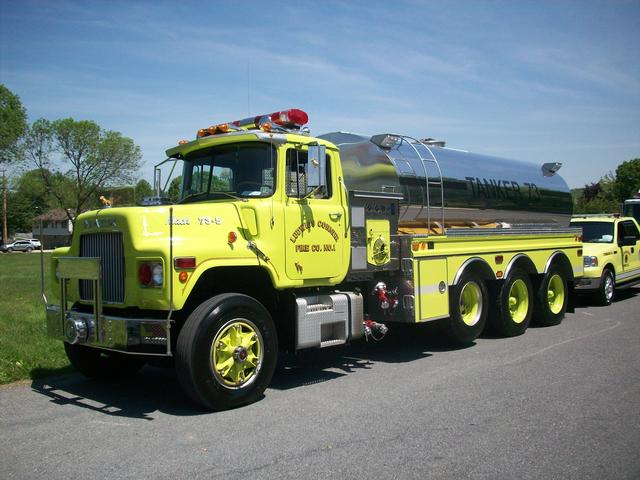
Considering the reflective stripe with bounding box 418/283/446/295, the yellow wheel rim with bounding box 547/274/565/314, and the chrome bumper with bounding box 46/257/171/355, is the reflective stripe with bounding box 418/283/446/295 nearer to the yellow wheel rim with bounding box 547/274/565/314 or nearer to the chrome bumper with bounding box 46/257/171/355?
the chrome bumper with bounding box 46/257/171/355

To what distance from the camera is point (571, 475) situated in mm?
4234

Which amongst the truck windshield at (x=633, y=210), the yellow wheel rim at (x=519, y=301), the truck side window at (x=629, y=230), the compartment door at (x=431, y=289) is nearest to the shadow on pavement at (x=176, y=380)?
the compartment door at (x=431, y=289)

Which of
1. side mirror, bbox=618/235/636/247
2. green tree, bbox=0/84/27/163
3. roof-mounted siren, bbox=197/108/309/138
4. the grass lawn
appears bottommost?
the grass lawn

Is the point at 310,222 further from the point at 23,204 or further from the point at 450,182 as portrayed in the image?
the point at 23,204

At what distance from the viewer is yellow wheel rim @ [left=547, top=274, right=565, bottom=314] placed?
1142cm

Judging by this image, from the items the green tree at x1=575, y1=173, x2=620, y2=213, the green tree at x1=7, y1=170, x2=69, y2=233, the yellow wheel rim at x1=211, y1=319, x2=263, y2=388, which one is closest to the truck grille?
the yellow wheel rim at x1=211, y1=319, x2=263, y2=388

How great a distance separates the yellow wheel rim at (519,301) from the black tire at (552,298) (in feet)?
1.54

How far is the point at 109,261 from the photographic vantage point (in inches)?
242

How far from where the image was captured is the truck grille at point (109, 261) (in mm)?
6000

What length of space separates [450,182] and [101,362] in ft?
17.9

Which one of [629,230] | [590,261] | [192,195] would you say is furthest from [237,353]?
[629,230]

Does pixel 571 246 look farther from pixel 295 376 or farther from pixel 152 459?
pixel 152 459

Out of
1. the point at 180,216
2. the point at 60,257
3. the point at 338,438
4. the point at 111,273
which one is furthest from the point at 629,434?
the point at 60,257

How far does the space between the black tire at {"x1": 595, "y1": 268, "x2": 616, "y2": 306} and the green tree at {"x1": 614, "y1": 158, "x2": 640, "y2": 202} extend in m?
40.7
